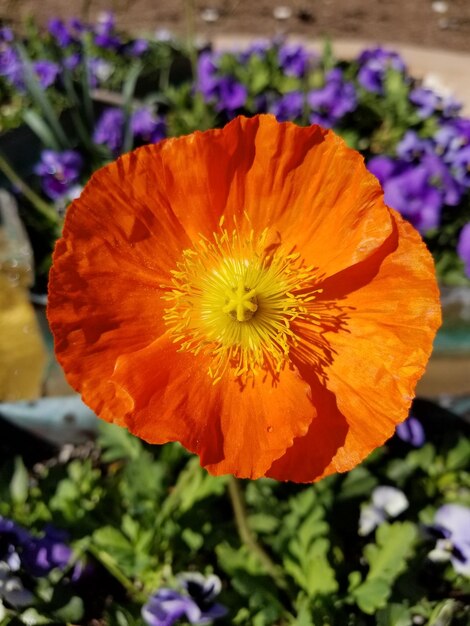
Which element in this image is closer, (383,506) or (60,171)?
(383,506)

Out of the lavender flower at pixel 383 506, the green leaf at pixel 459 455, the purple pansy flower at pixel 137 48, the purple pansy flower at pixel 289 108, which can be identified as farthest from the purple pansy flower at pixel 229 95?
the lavender flower at pixel 383 506

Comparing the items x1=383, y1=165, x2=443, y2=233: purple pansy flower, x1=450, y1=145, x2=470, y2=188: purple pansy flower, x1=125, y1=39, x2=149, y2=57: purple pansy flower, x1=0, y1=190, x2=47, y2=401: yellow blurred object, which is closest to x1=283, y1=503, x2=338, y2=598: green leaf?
x1=383, y1=165, x2=443, y2=233: purple pansy flower

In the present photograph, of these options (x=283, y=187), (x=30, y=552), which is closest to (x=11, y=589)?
(x=30, y=552)

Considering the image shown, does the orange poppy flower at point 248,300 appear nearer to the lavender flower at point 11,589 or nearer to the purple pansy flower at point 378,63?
the lavender flower at point 11,589

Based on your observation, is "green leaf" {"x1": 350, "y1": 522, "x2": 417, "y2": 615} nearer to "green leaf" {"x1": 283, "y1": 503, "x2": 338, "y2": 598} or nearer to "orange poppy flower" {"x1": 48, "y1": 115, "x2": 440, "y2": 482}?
"green leaf" {"x1": 283, "y1": 503, "x2": 338, "y2": 598}


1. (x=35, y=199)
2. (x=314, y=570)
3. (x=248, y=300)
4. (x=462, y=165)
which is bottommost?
(x=314, y=570)

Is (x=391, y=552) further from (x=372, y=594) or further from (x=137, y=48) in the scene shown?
(x=137, y=48)

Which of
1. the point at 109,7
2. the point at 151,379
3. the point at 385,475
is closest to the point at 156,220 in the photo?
the point at 151,379
